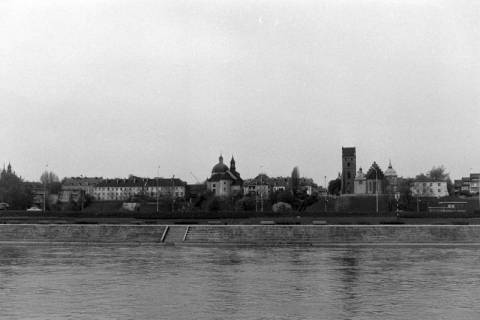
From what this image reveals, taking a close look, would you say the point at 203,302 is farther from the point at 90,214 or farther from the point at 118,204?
the point at 118,204

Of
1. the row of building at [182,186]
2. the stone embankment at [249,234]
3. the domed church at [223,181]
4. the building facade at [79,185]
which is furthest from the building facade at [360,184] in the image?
the building facade at [79,185]

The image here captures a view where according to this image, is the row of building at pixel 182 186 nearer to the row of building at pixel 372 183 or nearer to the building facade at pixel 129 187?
the building facade at pixel 129 187

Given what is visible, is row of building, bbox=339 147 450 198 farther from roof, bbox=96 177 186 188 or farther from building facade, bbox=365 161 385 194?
roof, bbox=96 177 186 188

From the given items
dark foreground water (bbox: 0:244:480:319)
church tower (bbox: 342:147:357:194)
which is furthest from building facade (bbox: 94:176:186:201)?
dark foreground water (bbox: 0:244:480:319)

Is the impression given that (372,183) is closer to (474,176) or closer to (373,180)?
(373,180)

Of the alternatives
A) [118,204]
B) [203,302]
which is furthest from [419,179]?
[203,302]

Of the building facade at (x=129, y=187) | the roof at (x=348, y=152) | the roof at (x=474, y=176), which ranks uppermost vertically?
the roof at (x=348, y=152)
